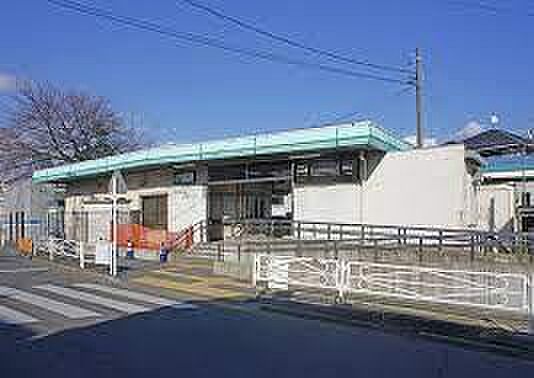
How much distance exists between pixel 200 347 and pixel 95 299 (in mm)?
6024

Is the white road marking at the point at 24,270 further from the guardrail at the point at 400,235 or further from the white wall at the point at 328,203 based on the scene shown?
the white wall at the point at 328,203

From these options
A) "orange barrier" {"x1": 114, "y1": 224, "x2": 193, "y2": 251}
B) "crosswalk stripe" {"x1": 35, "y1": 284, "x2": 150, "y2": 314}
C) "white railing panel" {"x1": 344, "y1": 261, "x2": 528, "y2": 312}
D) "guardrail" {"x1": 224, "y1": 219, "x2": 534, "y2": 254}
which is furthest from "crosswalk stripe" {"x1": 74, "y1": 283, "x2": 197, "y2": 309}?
"orange barrier" {"x1": 114, "y1": 224, "x2": 193, "y2": 251}

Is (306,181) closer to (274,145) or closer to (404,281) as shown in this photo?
(274,145)

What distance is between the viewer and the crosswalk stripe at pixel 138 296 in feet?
43.5

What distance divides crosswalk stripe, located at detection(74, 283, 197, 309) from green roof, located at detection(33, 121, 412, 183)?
33.7ft

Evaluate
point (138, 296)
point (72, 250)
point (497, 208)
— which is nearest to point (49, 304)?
point (138, 296)

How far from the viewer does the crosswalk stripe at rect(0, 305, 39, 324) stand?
35.9 ft

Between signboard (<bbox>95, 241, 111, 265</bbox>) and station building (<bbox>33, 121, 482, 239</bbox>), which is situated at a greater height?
station building (<bbox>33, 121, 482, 239</bbox>)

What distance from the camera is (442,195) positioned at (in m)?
22.7

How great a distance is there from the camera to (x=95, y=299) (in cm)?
1392

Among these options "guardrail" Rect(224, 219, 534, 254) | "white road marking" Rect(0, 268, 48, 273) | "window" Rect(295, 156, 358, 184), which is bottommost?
"white road marking" Rect(0, 268, 48, 273)

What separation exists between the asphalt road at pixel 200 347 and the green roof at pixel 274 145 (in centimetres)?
1104

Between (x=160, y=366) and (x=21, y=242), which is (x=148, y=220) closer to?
(x=21, y=242)

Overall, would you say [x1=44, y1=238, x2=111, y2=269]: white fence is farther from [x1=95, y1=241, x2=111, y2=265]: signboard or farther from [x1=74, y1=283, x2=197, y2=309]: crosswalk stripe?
[x1=74, y1=283, x2=197, y2=309]: crosswalk stripe
